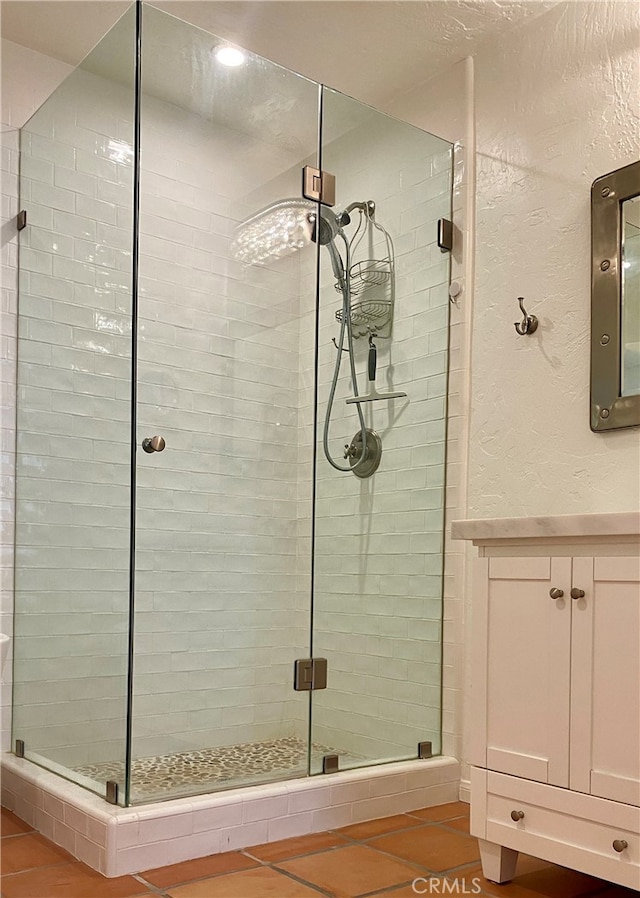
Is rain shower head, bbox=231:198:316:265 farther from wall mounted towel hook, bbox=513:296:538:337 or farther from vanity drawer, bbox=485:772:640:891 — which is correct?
vanity drawer, bbox=485:772:640:891

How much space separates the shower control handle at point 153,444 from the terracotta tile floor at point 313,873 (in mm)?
1058

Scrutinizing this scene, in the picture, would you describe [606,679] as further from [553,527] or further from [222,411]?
[222,411]

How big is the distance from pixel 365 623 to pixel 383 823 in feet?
1.94

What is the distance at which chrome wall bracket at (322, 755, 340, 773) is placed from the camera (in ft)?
8.28

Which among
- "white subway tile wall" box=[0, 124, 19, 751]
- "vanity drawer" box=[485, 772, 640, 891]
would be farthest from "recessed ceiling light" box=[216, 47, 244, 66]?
"vanity drawer" box=[485, 772, 640, 891]

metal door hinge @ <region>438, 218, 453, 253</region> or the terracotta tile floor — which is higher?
metal door hinge @ <region>438, 218, 453, 253</region>

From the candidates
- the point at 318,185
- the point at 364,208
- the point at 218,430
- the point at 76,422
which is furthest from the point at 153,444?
the point at 364,208

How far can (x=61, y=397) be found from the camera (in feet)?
8.75

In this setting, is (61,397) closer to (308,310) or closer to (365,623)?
(308,310)

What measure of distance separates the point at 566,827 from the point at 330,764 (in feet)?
2.89

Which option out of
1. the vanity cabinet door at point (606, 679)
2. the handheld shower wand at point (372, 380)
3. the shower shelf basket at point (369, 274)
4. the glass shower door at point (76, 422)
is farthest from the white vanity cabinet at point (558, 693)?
the shower shelf basket at point (369, 274)

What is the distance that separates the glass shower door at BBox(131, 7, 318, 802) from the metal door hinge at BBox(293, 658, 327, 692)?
0.03 metres

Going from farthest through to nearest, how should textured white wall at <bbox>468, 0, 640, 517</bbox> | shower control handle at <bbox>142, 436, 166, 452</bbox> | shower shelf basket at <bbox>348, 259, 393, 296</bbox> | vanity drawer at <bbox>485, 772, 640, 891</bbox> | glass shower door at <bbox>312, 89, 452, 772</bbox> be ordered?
shower shelf basket at <bbox>348, 259, 393, 296</bbox> → glass shower door at <bbox>312, 89, 452, 772</bbox> → textured white wall at <bbox>468, 0, 640, 517</bbox> → shower control handle at <bbox>142, 436, 166, 452</bbox> → vanity drawer at <bbox>485, 772, 640, 891</bbox>

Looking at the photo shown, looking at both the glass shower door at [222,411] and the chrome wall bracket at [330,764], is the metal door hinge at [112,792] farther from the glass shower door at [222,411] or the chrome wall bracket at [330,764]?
the chrome wall bracket at [330,764]
